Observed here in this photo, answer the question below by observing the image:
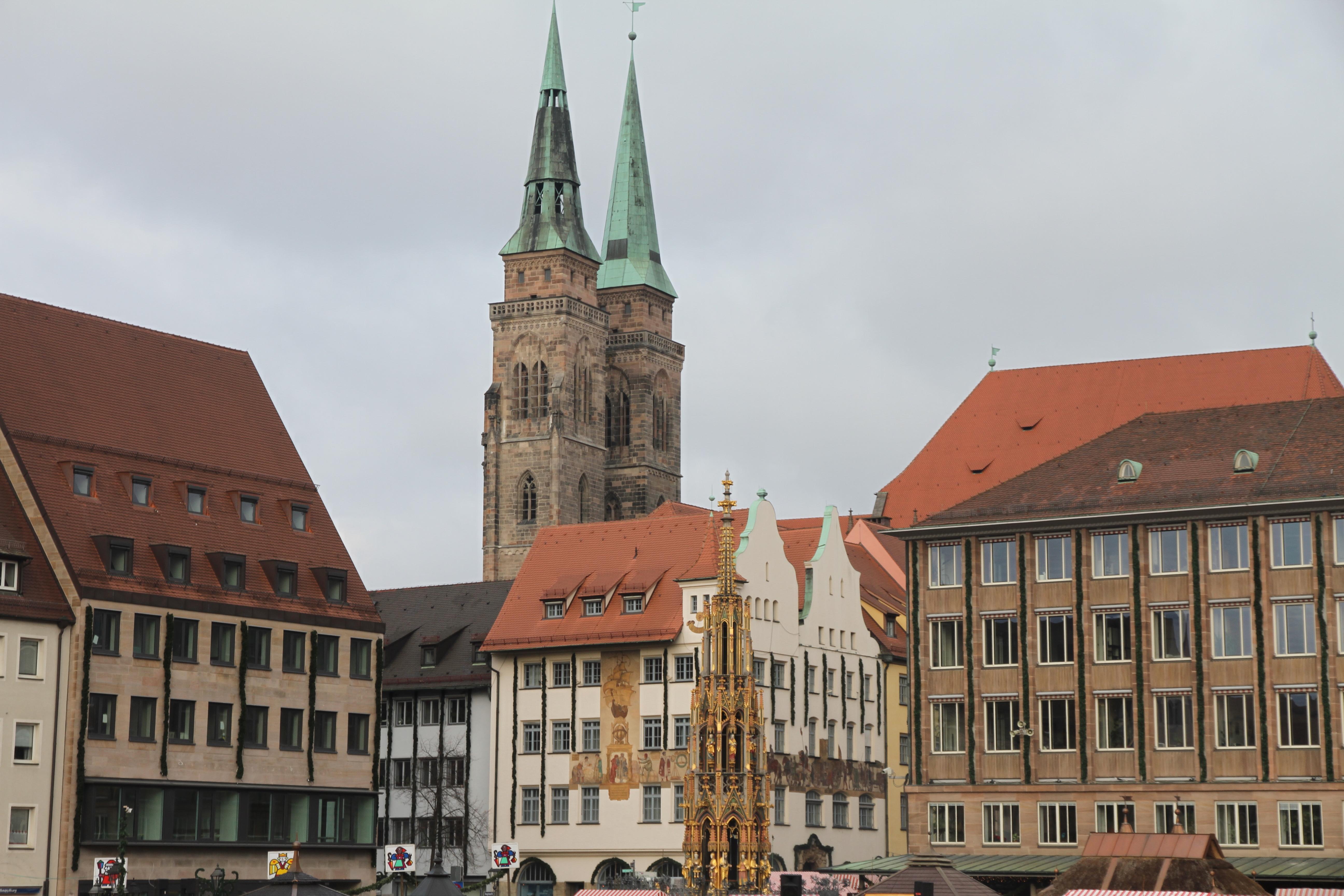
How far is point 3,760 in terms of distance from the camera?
64.0 m

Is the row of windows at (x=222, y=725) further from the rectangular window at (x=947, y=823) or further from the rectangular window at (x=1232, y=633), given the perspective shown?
the rectangular window at (x=1232, y=633)

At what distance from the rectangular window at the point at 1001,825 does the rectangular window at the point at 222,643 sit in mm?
23860

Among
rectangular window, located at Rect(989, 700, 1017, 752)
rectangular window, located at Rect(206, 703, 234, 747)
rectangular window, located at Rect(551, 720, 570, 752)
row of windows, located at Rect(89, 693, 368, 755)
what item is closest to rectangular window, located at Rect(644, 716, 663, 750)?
rectangular window, located at Rect(551, 720, 570, 752)

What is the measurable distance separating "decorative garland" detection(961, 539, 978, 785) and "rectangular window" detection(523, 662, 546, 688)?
17.5m

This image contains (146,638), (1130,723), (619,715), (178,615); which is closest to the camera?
(1130,723)

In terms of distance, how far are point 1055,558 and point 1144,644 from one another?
3935mm

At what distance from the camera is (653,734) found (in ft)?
256

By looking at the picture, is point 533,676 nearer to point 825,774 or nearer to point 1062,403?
point 825,774

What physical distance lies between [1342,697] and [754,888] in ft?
75.9

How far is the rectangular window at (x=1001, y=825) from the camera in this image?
67750 mm

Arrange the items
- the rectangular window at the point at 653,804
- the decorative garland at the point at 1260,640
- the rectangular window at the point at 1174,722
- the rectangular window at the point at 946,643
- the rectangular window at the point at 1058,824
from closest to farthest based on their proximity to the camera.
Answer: the decorative garland at the point at 1260,640 < the rectangular window at the point at 1174,722 < the rectangular window at the point at 1058,824 < the rectangular window at the point at 946,643 < the rectangular window at the point at 653,804

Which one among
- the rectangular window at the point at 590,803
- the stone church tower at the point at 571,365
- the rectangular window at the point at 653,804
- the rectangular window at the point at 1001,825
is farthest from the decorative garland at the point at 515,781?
the stone church tower at the point at 571,365

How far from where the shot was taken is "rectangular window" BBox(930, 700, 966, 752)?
228 feet

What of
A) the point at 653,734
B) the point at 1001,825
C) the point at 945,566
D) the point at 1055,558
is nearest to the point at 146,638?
the point at 653,734
